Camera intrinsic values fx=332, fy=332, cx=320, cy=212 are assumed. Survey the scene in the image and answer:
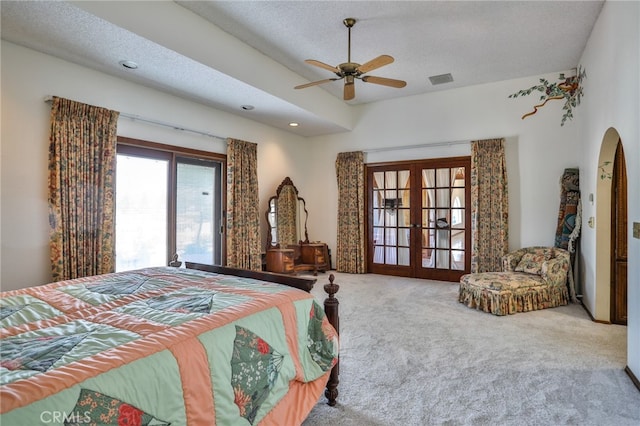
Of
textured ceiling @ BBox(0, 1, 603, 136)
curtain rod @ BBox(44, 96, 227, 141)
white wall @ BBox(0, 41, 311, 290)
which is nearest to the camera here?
textured ceiling @ BBox(0, 1, 603, 136)

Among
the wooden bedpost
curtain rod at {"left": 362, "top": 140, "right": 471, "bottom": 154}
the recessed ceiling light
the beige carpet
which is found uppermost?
the recessed ceiling light

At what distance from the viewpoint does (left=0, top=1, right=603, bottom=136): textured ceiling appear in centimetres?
284

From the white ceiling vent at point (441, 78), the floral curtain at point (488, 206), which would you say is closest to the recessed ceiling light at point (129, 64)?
the white ceiling vent at point (441, 78)

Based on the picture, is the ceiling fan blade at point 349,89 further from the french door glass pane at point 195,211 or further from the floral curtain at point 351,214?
the floral curtain at point 351,214

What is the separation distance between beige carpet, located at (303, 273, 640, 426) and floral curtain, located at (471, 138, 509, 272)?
1.29 m

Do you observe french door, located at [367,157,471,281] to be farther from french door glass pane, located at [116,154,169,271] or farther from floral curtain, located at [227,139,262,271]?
french door glass pane, located at [116,154,169,271]

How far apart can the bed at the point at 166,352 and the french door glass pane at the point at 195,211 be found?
242cm

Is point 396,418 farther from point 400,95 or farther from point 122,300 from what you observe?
→ point 400,95

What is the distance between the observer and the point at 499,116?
5.19m

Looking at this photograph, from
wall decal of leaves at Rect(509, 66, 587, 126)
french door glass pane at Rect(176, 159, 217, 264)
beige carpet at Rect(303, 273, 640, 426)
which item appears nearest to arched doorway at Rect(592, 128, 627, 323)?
beige carpet at Rect(303, 273, 640, 426)

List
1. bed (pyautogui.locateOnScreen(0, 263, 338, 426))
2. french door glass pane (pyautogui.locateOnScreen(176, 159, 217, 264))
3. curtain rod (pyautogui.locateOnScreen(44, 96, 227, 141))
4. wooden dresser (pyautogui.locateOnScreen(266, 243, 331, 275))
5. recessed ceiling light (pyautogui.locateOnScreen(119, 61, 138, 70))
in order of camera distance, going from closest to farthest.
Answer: bed (pyautogui.locateOnScreen(0, 263, 338, 426)) → recessed ceiling light (pyautogui.locateOnScreen(119, 61, 138, 70)) → curtain rod (pyautogui.locateOnScreen(44, 96, 227, 141)) → french door glass pane (pyautogui.locateOnScreen(176, 159, 217, 264)) → wooden dresser (pyautogui.locateOnScreen(266, 243, 331, 275))

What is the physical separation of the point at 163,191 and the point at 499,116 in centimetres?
509

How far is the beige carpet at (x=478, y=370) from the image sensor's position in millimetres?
2002

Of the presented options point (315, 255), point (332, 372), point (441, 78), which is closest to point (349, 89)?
point (441, 78)
